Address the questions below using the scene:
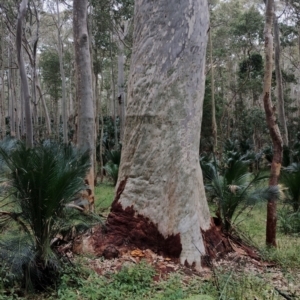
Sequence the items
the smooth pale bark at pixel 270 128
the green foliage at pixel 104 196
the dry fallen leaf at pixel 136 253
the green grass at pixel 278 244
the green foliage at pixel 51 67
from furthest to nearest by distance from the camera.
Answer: the green foliage at pixel 51 67
the green foliage at pixel 104 196
the smooth pale bark at pixel 270 128
the green grass at pixel 278 244
the dry fallen leaf at pixel 136 253

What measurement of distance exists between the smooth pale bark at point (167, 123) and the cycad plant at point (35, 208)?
1.28m

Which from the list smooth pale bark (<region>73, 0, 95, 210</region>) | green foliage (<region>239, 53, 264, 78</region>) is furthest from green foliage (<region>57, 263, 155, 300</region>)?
green foliage (<region>239, 53, 264, 78</region>)

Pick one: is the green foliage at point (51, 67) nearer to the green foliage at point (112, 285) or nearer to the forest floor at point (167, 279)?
the forest floor at point (167, 279)

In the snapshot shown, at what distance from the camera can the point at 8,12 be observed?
17531mm

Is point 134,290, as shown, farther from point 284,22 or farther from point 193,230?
point 284,22

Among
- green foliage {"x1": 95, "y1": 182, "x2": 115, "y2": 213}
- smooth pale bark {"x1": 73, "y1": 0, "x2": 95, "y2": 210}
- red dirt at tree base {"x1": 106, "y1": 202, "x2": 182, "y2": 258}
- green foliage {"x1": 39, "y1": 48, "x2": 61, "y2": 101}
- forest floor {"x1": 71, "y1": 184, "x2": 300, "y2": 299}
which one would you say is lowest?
green foliage {"x1": 95, "y1": 182, "x2": 115, "y2": 213}

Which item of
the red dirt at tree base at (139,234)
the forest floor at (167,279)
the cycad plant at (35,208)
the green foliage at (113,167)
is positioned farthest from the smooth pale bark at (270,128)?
the green foliage at (113,167)

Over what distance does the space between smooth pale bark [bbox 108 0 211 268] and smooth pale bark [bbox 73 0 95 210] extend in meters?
2.31

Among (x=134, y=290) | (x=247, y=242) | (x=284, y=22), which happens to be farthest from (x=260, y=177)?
(x=284, y=22)

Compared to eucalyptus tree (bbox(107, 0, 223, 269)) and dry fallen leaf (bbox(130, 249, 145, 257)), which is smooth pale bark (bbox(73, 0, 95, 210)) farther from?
dry fallen leaf (bbox(130, 249, 145, 257))

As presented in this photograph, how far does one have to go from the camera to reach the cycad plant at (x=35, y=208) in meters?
3.57

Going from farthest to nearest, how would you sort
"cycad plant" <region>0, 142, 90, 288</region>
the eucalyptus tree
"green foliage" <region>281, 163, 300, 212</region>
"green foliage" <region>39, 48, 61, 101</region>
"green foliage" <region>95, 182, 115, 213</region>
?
"green foliage" <region>39, 48, 61, 101</region>
"green foliage" <region>95, 182, 115, 213</region>
"green foliage" <region>281, 163, 300, 212</region>
the eucalyptus tree
"cycad plant" <region>0, 142, 90, 288</region>

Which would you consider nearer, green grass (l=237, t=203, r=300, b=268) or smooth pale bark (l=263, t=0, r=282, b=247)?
green grass (l=237, t=203, r=300, b=268)

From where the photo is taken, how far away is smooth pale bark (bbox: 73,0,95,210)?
24.2 feet
